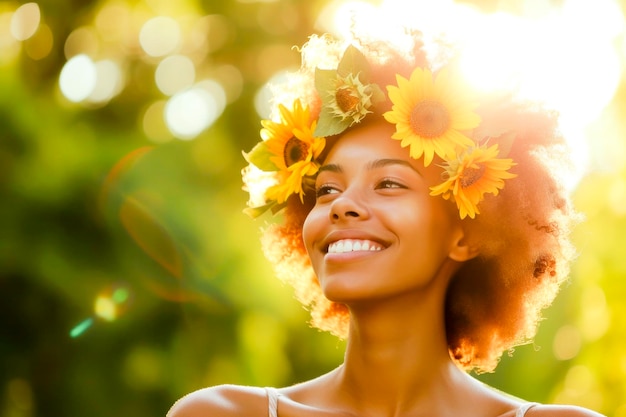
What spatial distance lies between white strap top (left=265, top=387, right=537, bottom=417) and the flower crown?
2.39 ft

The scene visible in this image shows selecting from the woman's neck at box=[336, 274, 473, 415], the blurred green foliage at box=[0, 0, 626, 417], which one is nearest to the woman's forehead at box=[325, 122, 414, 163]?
the woman's neck at box=[336, 274, 473, 415]

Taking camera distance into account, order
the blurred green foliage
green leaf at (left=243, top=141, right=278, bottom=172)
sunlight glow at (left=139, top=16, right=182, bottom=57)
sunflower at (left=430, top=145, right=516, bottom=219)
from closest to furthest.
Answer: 1. sunflower at (left=430, top=145, right=516, bottom=219)
2. green leaf at (left=243, top=141, right=278, bottom=172)
3. the blurred green foliage
4. sunlight glow at (left=139, top=16, right=182, bottom=57)

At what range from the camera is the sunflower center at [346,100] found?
179 inches

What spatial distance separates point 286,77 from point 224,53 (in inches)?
249

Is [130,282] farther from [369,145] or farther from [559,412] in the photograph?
[559,412]

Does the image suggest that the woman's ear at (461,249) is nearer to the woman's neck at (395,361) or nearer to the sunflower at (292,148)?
the woman's neck at (395,361)

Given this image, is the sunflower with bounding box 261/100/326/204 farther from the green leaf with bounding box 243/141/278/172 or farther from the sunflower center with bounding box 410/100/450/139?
the sunflower center with bounding box 410/100/450/139

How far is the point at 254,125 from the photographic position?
11.1 meters

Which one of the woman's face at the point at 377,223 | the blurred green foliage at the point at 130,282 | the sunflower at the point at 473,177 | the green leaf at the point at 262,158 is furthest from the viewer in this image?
the blurred green foliage at the point at 130,282

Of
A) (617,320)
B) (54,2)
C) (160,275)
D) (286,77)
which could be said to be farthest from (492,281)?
(54,2)

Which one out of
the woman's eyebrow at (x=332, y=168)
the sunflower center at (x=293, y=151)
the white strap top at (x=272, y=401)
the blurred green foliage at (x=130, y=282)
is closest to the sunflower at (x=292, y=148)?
the sunflower center at (x=293, y=151)

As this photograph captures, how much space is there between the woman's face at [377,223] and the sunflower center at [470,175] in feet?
0.37

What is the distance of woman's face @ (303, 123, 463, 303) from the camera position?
4258mm

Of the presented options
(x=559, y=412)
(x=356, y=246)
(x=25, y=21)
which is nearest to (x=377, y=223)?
(x=356, y=246)
